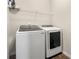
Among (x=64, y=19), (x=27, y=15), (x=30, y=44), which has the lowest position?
(x=30, y=44)

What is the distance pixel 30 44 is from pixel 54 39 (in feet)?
2.35

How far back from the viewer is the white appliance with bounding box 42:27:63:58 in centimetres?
214

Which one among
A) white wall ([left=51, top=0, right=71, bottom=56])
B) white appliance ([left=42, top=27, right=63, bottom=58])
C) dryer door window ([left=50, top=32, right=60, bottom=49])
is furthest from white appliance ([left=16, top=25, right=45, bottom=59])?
white wall ([left=51, top=0, right=71, bottom=56])

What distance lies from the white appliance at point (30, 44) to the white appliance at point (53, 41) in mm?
148

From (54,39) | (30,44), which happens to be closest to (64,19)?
(54,39)

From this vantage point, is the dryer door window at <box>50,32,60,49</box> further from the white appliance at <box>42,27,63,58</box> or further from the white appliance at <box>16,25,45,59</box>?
the white appliance at <box>16,25,45,59</box>

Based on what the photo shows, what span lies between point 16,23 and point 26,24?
0.31 metres

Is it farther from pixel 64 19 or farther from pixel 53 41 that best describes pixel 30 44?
pixel 64 19

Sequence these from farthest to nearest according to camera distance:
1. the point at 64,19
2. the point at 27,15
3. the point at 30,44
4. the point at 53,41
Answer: the point at 27,15 < the point at 64,19 < the point at 53,41 < the point at 30,44

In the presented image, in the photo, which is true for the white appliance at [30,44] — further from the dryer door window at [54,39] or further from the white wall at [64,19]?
the white wall at [64,19]

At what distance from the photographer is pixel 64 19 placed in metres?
2.64

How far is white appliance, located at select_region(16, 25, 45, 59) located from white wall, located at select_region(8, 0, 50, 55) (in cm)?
91

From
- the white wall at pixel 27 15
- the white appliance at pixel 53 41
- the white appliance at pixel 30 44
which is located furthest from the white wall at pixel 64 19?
the white appliance at pixel 30 44

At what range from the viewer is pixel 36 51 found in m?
1.95
